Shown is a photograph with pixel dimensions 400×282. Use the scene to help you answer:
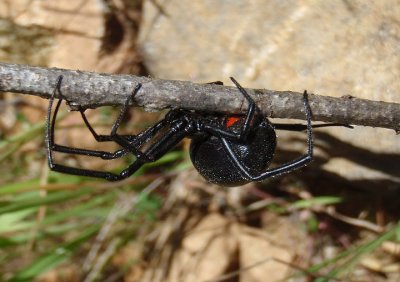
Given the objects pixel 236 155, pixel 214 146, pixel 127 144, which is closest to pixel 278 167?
pixel 236 155

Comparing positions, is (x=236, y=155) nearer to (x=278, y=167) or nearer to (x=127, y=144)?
→ (x=278, y=167)

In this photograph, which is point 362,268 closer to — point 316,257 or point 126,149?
point 316,257

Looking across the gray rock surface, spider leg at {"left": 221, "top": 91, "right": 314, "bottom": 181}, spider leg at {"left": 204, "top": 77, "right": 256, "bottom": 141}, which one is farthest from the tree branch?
the gray rock surface

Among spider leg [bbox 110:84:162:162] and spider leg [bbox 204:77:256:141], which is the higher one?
spider leg [bbox 204:77:256:141]

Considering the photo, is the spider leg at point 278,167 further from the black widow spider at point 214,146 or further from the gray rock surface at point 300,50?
the gray rock surface at point 300,50

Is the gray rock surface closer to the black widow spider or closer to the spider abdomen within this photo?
the black widow spider

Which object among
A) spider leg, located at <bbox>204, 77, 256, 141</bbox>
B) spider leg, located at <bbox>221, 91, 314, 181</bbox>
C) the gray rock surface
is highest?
the gray rock surface

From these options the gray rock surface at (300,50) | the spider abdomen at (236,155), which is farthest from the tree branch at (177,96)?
the gray rock surface at (300,50)

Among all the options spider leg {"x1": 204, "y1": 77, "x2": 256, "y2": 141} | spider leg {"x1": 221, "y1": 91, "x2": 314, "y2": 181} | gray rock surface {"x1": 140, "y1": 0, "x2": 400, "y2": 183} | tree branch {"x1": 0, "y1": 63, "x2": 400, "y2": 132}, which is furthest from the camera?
gray rock surface {"x1": 140, "y1": 0, "x2": 400, "y2": 183}
